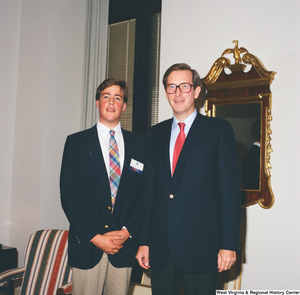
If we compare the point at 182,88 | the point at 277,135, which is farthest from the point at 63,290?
the point at 277,135

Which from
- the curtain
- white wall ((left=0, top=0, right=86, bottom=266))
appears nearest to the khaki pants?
white wall ((left=0, top=0, right=86, bottom=266))

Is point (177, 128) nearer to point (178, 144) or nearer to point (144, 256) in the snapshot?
point (178, 144)

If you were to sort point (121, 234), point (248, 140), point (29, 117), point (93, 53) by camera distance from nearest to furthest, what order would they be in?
point (121, 234)
point (248, 140)
point (29, 117)
point (93, 53)

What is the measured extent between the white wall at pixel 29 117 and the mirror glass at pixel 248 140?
1998 millimetres

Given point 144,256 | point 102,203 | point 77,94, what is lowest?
point 144,256

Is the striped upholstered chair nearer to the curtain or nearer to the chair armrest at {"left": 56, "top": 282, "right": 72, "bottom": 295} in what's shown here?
the chair armrest at {"left": 56, "top": 282, "right": 72, "bottom": 295}

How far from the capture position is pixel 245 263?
8.06ft

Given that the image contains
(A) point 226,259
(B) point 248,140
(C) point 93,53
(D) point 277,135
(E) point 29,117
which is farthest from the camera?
(C) point 93,53

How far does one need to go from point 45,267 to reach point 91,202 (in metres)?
1.12

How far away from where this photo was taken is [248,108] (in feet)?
8.39

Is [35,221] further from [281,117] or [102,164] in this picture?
[281,117]

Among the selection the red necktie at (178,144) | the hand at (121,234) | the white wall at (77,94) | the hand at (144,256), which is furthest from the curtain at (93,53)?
the hand at (144,256)

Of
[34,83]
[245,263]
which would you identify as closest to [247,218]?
[245,263]

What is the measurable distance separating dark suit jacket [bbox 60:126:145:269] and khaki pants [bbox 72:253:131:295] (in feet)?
0.14
